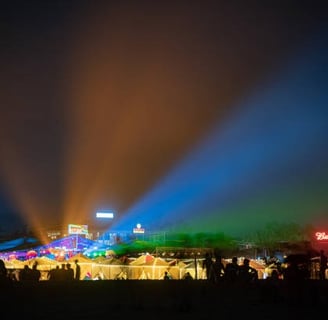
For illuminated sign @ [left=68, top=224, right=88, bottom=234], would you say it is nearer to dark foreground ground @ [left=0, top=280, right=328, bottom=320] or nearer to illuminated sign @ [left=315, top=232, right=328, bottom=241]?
illuminated sign @ [left=315, top=232, right=328, bottom=241]

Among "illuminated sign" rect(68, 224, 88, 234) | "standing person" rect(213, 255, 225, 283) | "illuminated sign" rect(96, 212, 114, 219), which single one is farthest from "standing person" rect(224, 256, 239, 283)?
"illuminated sign" rect(96, 212, 114, 219)

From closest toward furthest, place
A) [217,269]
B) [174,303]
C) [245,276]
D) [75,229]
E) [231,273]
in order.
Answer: [174,303], [245,276], [231,273], [217,269], [75,229]

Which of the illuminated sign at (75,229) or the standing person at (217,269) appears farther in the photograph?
the illuminated sign at (75,229)

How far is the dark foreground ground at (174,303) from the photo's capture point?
476 inches

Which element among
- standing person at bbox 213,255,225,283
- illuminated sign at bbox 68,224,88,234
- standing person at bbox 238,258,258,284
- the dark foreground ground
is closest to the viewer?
the dark foreground ground

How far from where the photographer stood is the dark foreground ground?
39.7ft

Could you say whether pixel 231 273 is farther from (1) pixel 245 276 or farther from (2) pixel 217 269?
(2) pixel 217 269

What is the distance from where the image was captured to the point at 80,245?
245ft

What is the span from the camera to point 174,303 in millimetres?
14227

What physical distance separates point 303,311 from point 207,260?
13.9 m

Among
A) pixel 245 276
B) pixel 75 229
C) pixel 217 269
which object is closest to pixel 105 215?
pixel 75 229

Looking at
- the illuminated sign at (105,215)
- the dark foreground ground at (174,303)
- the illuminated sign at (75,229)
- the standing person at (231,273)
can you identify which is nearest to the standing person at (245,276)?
the standing person at (231,273)

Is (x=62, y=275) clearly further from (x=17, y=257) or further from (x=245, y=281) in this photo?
(x=17, y=257)

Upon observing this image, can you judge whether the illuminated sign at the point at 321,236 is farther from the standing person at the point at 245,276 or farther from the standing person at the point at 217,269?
the standing person at the point at 245,276
